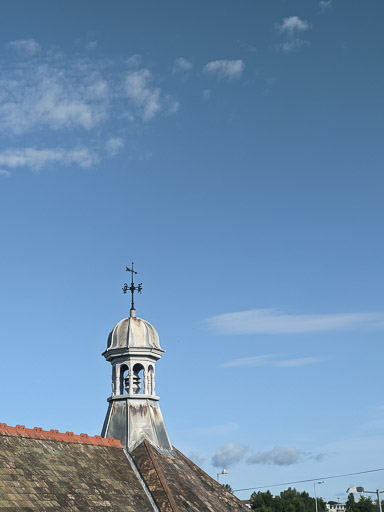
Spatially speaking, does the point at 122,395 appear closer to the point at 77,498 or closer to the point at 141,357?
the point at 141,357

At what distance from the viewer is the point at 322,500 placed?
118500 millimetres

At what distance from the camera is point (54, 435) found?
25.6m

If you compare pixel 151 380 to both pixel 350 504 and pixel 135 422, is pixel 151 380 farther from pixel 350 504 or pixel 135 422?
pixel 350 504

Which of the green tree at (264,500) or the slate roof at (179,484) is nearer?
the slate roof at (179,484)

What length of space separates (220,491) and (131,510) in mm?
6617

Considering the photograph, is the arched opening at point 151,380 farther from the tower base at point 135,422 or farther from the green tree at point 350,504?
the green tree at point 350,504

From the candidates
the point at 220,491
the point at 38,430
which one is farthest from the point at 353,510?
the point at 38,430

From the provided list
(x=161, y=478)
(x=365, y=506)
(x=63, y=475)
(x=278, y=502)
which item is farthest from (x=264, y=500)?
(x=63, y=475)

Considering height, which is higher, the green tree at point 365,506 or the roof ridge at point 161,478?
the green tree at point 365,506

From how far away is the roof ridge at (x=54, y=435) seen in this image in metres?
24.0

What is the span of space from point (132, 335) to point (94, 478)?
25.6 ft

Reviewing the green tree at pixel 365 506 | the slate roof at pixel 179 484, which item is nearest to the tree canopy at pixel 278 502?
the green tree at pixel 365 506

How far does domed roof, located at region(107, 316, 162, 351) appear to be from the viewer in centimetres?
3077

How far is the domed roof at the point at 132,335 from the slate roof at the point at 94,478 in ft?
14.6
